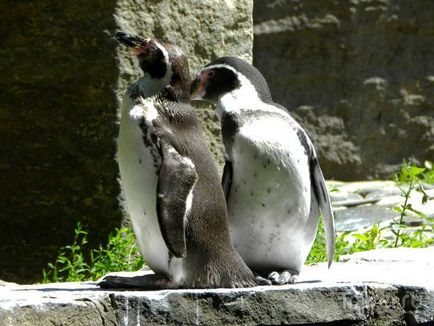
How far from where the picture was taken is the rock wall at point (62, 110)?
241 inches

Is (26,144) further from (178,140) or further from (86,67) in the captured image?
(178,140)

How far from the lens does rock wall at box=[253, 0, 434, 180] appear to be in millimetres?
10766

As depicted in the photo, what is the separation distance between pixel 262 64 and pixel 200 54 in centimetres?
458

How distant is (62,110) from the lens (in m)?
6.21

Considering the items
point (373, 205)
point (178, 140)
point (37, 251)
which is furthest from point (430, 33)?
point (178, 140)

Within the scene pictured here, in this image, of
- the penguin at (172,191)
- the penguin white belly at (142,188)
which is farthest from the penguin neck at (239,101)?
the penguin white belly at (142,188)

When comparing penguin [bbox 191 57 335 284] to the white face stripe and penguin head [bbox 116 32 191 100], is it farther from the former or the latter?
penguin head [bbox 116 32 191 100]

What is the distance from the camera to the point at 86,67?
6.15 meters

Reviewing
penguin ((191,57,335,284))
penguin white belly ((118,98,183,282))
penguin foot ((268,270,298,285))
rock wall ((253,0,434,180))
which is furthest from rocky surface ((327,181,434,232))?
penguin white belly ((118,98,183,282))

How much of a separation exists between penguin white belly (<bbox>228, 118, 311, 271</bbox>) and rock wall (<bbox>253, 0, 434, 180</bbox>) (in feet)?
20.1

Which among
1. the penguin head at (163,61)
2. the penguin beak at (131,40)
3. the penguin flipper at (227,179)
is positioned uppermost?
the penguin beak at (131,40)

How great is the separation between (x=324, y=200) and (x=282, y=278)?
0.57 meters

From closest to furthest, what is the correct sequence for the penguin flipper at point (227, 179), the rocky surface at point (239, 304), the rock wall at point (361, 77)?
the rocky surface at point (239, 304) < the penguin flipper at point (227, 179) < the rock wall at point (361, 77)

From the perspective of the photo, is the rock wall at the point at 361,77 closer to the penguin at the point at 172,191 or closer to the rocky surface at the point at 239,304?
the rocky surface at the point at 239,304
